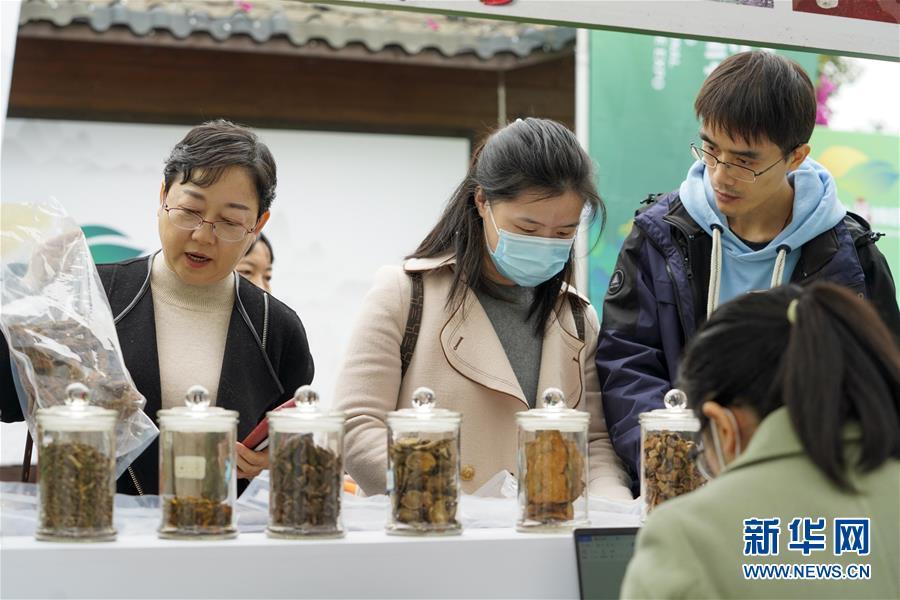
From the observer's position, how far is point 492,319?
2.70 meters

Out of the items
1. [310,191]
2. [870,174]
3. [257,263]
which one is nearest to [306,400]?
A: [257,263]

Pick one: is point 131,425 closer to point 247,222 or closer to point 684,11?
point 247,222

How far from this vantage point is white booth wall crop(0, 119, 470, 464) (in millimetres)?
5734

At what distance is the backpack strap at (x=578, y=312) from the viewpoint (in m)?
2.75

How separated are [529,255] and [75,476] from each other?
1.09m

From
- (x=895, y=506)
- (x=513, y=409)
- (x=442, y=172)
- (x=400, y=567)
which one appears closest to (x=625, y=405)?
(x=513, y=409)

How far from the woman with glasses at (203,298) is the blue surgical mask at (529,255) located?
56 centimetres

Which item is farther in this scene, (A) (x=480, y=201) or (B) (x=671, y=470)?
(A) (x=480, y=201)

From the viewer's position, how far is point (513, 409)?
2.62 meters

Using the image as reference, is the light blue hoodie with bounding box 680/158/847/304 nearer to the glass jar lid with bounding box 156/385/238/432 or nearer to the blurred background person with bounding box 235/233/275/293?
the glass jar lid with bounding box 156/385/238/432

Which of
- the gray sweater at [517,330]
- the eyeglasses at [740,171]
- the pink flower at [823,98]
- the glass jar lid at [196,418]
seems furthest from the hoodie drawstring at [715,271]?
the pink flower at [823,98]

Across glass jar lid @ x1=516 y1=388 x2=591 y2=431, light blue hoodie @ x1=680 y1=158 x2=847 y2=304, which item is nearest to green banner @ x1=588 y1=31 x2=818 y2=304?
light blue hoodie @ x1=680 y1=158 x2=847 y2=304

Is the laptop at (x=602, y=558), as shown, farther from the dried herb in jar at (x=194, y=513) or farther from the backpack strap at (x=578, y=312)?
the backpack strap at (x=578, y=312)

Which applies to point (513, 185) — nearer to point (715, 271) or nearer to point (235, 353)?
point (715, 271)
